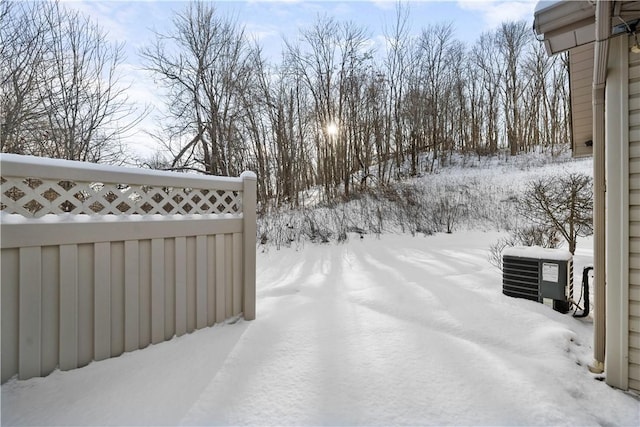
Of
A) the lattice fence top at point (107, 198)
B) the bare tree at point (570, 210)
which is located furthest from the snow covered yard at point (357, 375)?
the bare tree at point (570, 210)

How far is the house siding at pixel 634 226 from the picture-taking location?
1.68 m

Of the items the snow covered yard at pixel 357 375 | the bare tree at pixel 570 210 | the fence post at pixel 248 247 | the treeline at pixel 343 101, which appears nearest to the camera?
the snow covered yard at pixel 357 375

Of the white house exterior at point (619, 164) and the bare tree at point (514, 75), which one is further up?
the bare tree at point (514, 75)

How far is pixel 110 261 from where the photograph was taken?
1.86 m

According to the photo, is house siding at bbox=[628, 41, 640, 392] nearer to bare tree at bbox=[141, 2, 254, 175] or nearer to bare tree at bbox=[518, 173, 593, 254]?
bare tree at bbox=[518, 173, 593, 254]

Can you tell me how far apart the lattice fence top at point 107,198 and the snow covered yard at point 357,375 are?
98cm

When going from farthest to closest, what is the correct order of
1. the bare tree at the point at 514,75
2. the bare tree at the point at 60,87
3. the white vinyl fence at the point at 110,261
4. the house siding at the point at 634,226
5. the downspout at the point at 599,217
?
the bare tree at the point at 514,75 < the bare tree at the point at 60,87 < the downspout at the point at 599,217 < the house siding at the point at 634,226 < the white vinyl fence at the point at 110,261

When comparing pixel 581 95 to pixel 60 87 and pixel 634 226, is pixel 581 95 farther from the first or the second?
pixel 60 87

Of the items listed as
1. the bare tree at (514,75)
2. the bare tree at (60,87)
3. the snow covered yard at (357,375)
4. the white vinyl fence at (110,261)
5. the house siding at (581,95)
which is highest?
the bare tree at (514,75)

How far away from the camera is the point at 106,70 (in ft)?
20.6

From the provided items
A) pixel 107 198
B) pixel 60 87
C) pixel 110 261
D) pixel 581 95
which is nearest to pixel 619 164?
pixel 581 95

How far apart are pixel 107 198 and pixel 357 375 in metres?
2.18

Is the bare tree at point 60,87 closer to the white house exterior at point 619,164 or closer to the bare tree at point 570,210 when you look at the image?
the white house exterior at point 619,164

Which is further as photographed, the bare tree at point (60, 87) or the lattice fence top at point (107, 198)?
the bare tree at point (60, 87)
